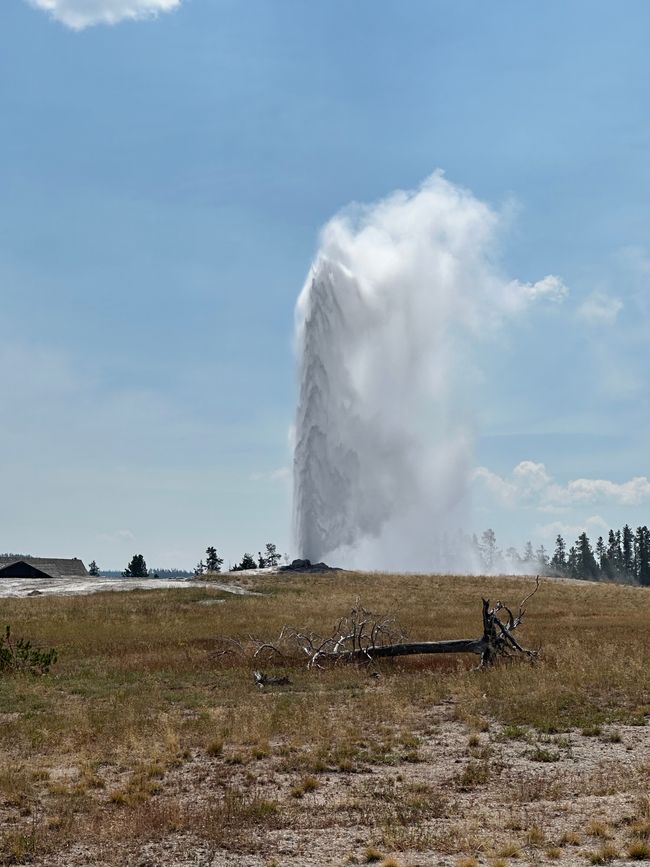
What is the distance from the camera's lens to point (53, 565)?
305 ft

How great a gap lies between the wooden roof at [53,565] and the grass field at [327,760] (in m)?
66.1

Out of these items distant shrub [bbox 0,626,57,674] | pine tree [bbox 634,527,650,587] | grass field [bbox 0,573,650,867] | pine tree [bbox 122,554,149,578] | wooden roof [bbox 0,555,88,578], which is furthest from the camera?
pine tree [bbox 634,527,650,587]

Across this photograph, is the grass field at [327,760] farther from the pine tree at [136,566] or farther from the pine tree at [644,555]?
A: the pine tree at [644,555]

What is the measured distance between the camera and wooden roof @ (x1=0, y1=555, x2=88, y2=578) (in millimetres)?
89356

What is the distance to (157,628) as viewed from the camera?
35.6 meters

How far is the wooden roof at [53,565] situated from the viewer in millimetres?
89356

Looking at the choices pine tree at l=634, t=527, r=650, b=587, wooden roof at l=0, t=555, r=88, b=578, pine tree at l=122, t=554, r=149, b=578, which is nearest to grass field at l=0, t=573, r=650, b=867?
wooden roof at l=0, t=555, r=88, b=578

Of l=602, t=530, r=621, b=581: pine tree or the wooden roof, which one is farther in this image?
l=602, t=530, r=621, b=581: pine tree

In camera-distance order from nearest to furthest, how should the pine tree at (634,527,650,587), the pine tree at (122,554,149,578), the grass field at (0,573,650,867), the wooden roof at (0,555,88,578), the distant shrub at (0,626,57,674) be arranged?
→ the grass field at (0,573,650,867) → the distant shrub at (0,626,57,674) → the wooden roof at (0,555,88,578) → the pine tree at (122,554,149,578) → the pine tree at (634,527,650,587)

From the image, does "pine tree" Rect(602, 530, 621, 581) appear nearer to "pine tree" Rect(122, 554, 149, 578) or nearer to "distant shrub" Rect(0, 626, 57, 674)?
"pine tree" Rect(122, 554, 149, 578)

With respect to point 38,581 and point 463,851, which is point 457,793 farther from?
point 38,581

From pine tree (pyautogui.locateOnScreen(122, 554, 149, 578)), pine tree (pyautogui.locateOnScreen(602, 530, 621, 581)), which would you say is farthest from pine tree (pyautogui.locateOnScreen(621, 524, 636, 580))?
pine tree (pyautogui.locateOnScreen(122, 554, 149, 578))

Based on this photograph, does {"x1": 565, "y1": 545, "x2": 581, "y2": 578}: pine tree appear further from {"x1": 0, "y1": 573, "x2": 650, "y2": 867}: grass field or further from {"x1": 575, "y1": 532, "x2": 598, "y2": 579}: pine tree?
{"x1": 0, "y1": 573, "x2": 650, "y2": 867}: grass field

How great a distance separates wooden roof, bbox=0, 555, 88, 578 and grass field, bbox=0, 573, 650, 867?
6607 cm
